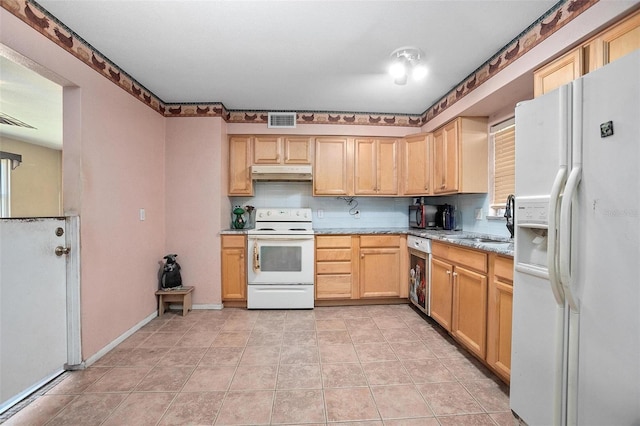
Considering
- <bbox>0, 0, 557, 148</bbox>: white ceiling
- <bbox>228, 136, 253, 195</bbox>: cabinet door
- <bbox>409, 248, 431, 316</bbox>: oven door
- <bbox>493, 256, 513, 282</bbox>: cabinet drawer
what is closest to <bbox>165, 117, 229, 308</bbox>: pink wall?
<bbox>228, 136, 253, 195</bbox>: cabinet door

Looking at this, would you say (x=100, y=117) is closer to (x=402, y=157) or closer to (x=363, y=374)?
(x=363, y=374)

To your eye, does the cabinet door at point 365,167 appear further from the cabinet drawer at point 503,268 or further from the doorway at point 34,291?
the doorway at point 34,291

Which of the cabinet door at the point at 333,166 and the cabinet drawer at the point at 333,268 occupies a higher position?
the cabinet door at the point at 333,166

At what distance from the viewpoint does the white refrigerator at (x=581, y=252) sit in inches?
35.0

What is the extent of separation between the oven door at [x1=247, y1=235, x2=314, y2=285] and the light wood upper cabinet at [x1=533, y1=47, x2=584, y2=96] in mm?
2349

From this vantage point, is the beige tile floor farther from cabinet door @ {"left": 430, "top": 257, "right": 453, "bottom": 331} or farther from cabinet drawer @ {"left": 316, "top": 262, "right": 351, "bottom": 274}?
cabinet drawer @ {"left": 316, "top": 262, "right": 351, "bottom": 274}

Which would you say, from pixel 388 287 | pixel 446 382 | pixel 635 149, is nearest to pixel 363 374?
pixel 446 382

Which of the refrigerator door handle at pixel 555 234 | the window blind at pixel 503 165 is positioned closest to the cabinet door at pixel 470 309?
the refrigerator door handle at pixel 555 234

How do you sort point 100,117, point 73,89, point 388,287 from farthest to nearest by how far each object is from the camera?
point 388,287
point 100,117
point 73,89

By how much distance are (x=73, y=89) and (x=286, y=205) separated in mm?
2294

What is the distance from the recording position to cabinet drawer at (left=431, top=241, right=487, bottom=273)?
192 centimetres

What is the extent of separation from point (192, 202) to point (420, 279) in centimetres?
274

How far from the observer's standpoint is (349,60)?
7.22 ft

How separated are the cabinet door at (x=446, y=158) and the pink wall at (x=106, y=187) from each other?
10.4ft
